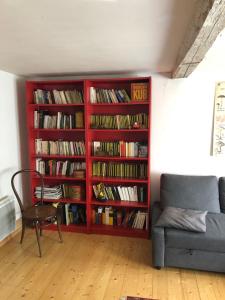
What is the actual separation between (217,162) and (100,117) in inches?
64.1

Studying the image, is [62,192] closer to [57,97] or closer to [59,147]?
[59,147]

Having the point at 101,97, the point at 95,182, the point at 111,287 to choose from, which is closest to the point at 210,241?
the point at 111,287

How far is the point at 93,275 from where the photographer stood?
2.33 meters

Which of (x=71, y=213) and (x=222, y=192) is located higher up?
(x=222, y=192)

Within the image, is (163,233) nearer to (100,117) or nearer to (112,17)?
(100,117)

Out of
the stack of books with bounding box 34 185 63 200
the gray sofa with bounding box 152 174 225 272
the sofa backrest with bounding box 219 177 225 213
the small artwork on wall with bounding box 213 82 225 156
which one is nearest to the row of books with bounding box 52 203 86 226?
the stack of books with bounding box 34 185 63 200

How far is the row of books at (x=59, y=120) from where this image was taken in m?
3.08

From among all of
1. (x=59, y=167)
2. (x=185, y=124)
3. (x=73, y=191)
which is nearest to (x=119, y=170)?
(x=73, y=191)

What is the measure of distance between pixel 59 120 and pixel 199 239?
2179 mm

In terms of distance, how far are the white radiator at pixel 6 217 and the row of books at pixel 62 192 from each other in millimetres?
411

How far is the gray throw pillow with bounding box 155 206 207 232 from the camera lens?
7.69ft

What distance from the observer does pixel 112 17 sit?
1.42 m

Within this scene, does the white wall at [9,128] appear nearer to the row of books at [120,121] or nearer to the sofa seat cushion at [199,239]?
the row of books at [120,121]

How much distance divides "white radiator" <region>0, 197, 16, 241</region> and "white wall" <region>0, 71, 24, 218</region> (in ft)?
0.46
